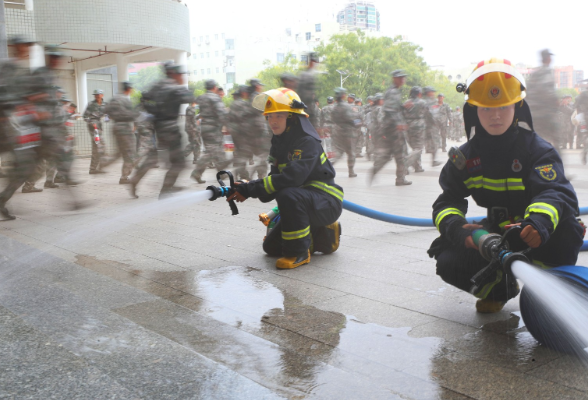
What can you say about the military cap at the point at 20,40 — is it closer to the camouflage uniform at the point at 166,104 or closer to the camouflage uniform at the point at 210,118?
the camouflage uniform at the point at 166,104

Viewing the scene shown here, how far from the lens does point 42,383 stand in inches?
110

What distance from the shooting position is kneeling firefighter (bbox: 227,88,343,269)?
16.4 ft

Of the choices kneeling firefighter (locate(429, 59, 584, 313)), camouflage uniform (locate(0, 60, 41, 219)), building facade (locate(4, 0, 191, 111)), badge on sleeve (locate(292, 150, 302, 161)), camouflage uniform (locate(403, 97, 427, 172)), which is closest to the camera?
kneeling firefighter (locate(429, 59, 584, 313))

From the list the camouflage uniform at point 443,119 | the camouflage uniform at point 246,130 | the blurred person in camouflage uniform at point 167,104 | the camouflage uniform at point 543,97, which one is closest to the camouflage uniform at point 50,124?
the blurred person in camouflage uniform at point 167,104

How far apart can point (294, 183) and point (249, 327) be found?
166 cm

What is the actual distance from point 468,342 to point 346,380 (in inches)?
33.0

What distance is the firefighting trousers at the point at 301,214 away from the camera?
502 centimetres

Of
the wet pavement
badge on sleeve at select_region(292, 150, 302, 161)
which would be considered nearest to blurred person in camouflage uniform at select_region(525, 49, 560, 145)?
the wet pavement

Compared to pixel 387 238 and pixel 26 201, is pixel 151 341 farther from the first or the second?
pixel 26 201

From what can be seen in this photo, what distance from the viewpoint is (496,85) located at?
3.20 meters

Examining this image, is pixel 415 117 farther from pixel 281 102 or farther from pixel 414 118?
pixel 281 102

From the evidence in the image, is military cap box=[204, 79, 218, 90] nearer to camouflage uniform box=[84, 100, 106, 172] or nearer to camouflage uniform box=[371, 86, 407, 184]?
camouflage uniform box=[84, 100, 106, 172]

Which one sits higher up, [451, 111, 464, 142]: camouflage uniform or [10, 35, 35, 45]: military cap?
[10, 35, 35, 45]: military cap

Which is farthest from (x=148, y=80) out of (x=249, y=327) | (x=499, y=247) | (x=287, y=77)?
(x=499, y=247)
